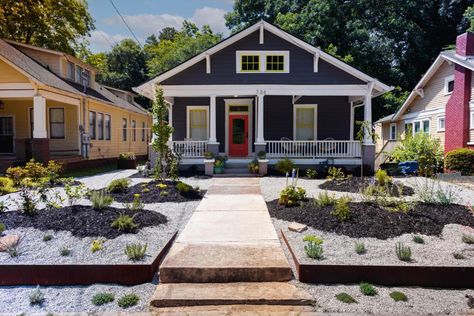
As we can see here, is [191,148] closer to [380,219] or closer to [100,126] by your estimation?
[100,126]

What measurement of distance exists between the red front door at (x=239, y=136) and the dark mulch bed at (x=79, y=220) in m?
10.7

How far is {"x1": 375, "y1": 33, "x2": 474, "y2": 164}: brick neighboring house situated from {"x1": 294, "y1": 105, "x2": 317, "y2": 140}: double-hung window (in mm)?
3534

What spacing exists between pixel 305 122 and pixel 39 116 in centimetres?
1207

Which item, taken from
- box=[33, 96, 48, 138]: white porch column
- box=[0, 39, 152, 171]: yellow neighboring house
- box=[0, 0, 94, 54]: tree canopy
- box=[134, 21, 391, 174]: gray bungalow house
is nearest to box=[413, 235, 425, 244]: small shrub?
box=[134, 21, 391, 174]: gray bungalow house

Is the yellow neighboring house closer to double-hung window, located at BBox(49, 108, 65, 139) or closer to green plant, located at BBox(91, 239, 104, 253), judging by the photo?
double-hung window, located at BBox(49, 108, 65, 139)

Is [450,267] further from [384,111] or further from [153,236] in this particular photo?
[384,111]

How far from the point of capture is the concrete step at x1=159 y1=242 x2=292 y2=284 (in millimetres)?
4316

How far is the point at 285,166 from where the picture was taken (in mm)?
13852

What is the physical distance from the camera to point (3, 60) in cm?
1390

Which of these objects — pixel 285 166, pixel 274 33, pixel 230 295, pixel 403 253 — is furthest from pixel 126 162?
pixel 403 253

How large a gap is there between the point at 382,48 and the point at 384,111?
5.28m

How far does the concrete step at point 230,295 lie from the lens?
385 cm

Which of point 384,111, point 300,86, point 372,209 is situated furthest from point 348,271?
point 384,111

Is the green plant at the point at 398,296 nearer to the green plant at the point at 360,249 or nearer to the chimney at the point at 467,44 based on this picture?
the green plant at the point at 360,249
